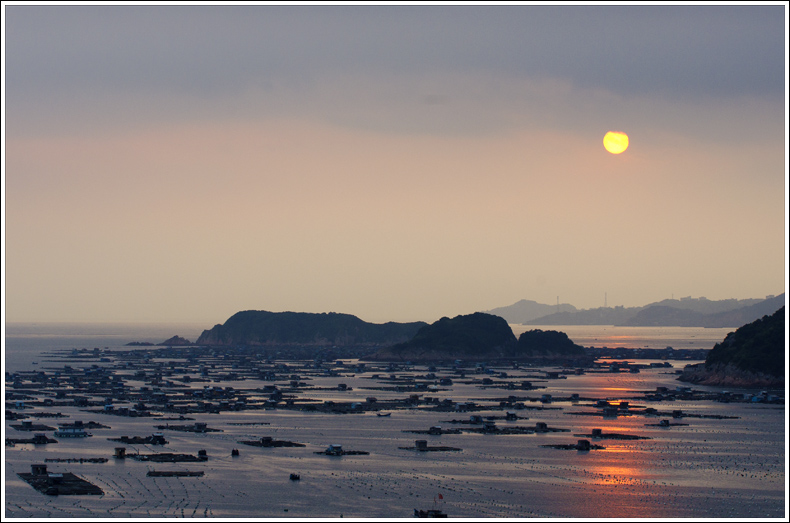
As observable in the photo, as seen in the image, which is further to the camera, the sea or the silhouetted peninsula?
the silhouetted peninsula

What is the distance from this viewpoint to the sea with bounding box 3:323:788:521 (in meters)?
64.8

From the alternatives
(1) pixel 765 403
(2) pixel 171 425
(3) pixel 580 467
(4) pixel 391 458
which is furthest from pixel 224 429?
(1) pixel 765 403

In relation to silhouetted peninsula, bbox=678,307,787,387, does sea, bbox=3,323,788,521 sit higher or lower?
lower

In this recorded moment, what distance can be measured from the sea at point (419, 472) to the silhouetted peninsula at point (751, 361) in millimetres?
58505

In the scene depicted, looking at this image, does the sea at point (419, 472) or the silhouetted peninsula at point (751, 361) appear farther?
the silhouetted peninsula at point (751, 361)

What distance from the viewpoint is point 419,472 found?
79625 mm

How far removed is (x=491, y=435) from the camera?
10606cm

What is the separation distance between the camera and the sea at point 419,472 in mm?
64812

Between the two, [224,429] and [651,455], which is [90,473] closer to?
[224,429]

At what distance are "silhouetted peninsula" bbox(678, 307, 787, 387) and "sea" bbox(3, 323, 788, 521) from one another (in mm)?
58505

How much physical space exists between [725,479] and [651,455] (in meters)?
13.2

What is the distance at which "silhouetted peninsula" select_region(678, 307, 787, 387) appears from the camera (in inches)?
7141

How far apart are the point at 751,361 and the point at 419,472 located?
408 feet

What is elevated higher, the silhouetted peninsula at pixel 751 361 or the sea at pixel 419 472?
the silhouetted peninsula at pixel 751 361
